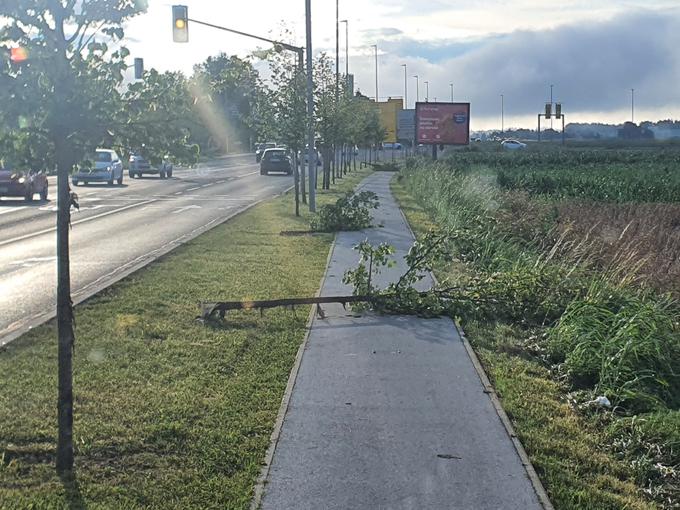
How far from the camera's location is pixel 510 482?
5.06 m

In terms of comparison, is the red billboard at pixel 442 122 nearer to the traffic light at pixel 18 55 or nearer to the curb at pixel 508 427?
the curb at pixel 508 427

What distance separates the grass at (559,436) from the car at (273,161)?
4622 cm

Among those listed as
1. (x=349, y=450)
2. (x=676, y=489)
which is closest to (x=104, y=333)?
(x=349, y=450)

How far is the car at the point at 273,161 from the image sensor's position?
54438mm

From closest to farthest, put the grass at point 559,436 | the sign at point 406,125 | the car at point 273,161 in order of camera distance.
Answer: the grass at point 559,436 < the car at point 273,161 < the sign at point 406,125

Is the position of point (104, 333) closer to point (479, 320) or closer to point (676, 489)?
point (479, 320)

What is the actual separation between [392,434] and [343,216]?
14269mm

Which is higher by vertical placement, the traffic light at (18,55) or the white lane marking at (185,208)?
the traffic light at (18,55)

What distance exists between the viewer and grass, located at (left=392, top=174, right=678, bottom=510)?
4.97 m

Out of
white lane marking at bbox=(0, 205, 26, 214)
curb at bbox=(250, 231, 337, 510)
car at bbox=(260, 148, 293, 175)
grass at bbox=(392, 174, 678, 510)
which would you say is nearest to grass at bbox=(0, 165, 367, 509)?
curb at bbox=(250, 231, 337, 510)

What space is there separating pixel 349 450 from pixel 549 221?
10.7 metres

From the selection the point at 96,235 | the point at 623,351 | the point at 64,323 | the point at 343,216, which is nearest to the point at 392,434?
the point at 64,323

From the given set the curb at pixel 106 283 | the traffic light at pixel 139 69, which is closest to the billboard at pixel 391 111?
the curb at pixel 106 283

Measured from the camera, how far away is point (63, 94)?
5.00 meters
